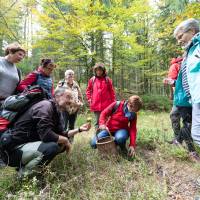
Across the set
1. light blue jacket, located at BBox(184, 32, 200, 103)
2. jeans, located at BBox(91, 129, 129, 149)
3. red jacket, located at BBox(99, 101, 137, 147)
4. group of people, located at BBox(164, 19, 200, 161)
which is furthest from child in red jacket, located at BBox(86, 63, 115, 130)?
light blue jacket, located at BBox(184, 32, 200, 103)

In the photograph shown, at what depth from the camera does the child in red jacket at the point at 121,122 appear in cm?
436

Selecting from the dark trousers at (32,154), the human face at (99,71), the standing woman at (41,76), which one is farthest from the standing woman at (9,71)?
the human face at (99,71)

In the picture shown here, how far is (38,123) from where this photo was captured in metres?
3.17

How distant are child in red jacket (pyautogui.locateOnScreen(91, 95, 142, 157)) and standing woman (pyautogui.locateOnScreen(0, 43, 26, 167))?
1569 millimetres

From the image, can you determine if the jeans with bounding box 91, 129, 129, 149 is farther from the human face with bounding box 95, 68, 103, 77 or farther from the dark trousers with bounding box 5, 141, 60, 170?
the human face with bounding box 95, 68, 103, 77

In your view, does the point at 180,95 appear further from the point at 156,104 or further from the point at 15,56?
the point at 156,104

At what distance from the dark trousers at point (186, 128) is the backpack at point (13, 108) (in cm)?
215

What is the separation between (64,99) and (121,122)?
1541 mm

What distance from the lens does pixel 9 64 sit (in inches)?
168

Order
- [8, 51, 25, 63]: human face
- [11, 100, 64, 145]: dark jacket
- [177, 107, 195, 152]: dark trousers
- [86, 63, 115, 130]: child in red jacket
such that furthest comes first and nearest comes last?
1. [86, 63, 115, 130]: child in red jacket
2. [8, 51, 25, 63]: human face
3. [177, 107, 195, 152]: dark trousers
4. [11, 100, 64, 145]: dark jacket

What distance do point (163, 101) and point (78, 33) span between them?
7508 mm

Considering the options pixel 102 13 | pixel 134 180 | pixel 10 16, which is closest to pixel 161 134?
pixel 134 180

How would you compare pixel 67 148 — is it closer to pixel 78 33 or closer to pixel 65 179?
pixel 65 179

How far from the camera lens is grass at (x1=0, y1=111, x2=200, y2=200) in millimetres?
2881
